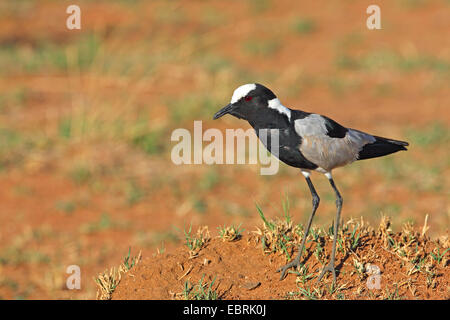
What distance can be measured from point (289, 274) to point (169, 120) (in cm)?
623

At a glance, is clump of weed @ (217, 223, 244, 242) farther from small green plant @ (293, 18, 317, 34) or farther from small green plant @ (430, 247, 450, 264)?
small green plant @ (293, 18, 317, 34)

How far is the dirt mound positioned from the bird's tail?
450 millimetres

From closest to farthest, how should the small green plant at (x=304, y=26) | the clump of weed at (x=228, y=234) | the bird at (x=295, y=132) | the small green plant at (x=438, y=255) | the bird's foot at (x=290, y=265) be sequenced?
1. the bird at (x=295, y=132)
2. the bird's foot at (x=290, y=265)
3. the small green plant at (x=438, y=255)
4. the clump of weed at (x=228, y=234)
5. the small green plant at (x=304, y=26)

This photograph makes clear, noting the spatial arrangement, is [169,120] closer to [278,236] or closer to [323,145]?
[278,236]

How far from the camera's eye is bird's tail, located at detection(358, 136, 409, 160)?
4.26 metres

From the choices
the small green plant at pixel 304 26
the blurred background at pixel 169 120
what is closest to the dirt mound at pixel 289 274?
the blurred background at pixel 169 120

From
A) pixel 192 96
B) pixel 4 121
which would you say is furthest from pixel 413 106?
pixel 4 121

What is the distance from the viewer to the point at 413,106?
37.6 feet

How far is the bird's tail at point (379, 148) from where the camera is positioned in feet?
14.0

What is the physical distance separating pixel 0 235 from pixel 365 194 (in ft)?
14.0

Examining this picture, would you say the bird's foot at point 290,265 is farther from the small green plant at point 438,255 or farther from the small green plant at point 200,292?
the small green plant at point 438,255

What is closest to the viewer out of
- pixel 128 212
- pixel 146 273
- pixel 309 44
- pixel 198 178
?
pixel 146 273

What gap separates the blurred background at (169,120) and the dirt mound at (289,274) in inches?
61.4
